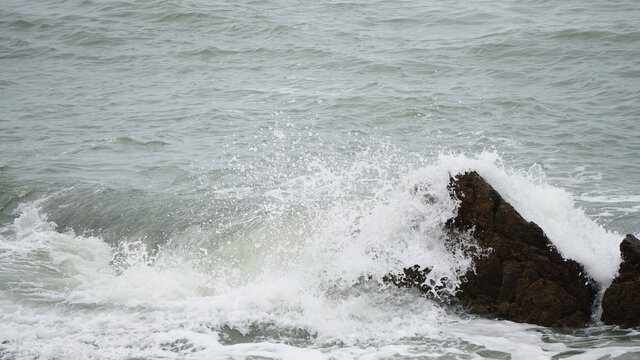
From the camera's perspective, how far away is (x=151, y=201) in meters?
10.1

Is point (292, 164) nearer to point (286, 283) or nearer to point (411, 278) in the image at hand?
point (286, 283)

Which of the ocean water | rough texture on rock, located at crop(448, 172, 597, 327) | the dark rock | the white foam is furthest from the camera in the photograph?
the dark rock

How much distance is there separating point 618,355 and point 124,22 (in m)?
17.4

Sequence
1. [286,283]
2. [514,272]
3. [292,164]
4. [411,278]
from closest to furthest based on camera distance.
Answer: [514,272] < [411,278] < [286,283] < [292,164]

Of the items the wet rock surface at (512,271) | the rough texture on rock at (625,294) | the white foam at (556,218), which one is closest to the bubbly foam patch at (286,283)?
the white foam at (556,218)

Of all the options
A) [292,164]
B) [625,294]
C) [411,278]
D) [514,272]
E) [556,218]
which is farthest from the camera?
[292,164]

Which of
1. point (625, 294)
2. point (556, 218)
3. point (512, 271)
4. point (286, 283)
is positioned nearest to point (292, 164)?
point (286, 283)

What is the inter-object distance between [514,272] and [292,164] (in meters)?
5.12

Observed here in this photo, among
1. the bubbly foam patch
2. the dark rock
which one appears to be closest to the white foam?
the bubbly foam patch

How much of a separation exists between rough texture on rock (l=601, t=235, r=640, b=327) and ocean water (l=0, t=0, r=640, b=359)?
0.50ft

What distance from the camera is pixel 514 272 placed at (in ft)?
22.0

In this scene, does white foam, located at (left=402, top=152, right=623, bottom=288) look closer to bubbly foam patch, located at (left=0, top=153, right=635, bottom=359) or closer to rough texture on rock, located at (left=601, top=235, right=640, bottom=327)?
bubbly foam patch, located at (left=0, top=153, right=635, bottom=359)

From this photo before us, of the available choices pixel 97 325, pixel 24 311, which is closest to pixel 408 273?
pixel 97 325

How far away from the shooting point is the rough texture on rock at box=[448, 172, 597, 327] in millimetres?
6574
